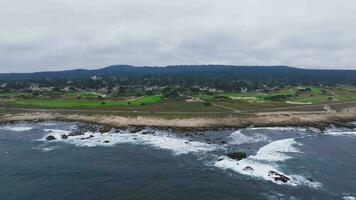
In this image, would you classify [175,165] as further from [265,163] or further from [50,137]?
[50,137]

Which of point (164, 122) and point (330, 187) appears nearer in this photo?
point (330, 187)

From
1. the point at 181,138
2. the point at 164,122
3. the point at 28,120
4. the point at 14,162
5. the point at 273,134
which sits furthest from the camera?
the point at 28,120

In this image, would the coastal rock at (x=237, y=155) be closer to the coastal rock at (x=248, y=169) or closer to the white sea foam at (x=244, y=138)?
the coastal rock at (x=248, y=169)

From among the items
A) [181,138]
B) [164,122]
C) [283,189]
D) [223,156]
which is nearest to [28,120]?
[164,122]

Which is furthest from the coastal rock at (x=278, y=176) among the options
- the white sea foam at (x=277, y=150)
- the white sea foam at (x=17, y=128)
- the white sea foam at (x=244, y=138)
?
the white sea foam at (x=17, y=128)

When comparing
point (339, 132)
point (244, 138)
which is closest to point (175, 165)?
point (244, 138)

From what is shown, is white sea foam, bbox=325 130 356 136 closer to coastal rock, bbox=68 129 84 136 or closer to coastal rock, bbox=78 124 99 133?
coastal rock, bbox=78 124 99 133

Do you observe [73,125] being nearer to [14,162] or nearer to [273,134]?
[14,162]
